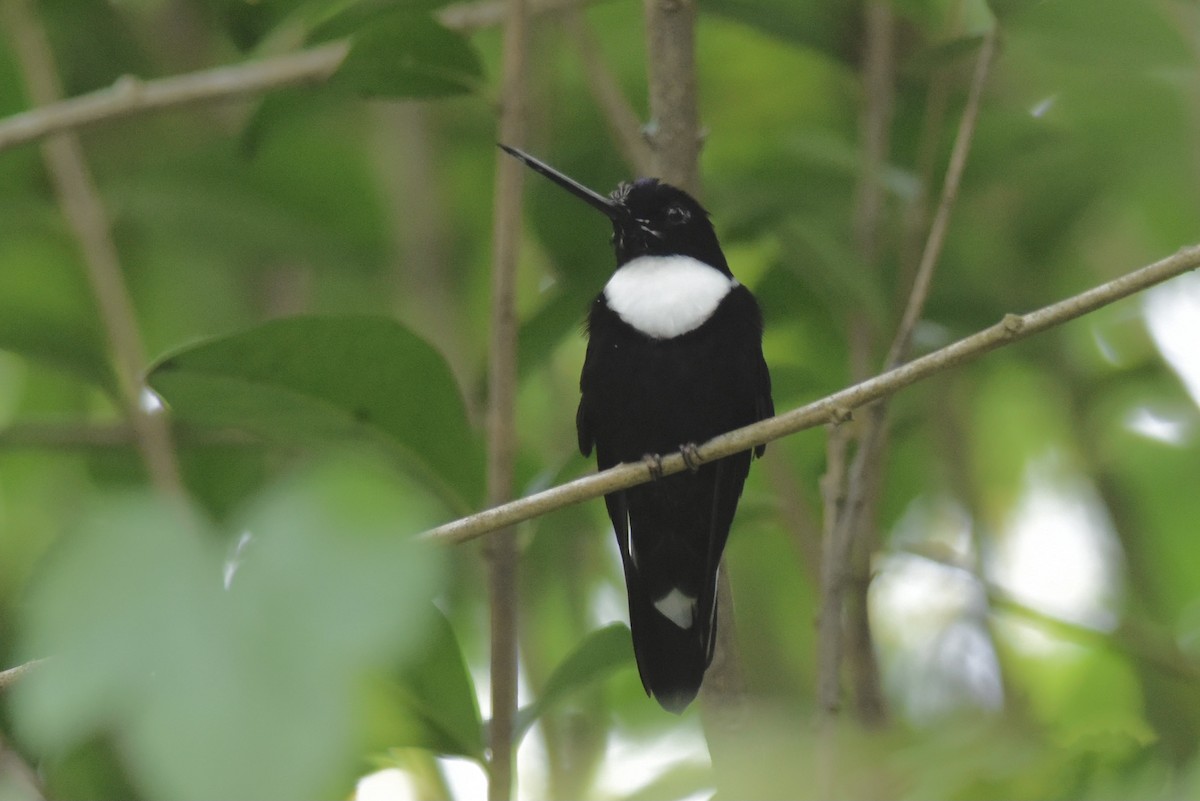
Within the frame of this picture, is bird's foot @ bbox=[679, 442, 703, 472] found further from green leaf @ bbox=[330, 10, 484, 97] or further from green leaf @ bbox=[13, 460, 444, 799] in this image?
green leaf @ bbox=[13, 460, 444, 799]

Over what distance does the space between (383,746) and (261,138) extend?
125 centimetres

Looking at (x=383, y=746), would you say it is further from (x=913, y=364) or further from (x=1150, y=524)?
(x=1150, y=524)

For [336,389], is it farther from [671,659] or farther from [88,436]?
[88,436]

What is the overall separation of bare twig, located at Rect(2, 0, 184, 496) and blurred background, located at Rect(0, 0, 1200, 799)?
42 millimetres

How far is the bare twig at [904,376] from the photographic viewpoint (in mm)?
1676

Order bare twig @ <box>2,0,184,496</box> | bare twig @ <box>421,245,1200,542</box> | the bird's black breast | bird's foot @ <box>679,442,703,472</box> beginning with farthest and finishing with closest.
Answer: the bird's black breast
bare twig @ <box>2,0,184,496</box>
bird's foot @ <box>679,442,703,472</box>
bare twig @ <box>421,245,1200,542</box>

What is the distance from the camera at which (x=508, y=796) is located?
6.46 feet

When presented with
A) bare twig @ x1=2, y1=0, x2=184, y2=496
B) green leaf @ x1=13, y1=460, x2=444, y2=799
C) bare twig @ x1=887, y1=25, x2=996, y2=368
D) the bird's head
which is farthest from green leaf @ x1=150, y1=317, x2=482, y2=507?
green leaf @ x1=13, y1=460, x2=444, y2=799

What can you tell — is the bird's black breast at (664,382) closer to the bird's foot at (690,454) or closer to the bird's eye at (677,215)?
the bird's foot at (690,454)

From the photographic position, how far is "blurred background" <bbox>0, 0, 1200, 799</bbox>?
6.96ft

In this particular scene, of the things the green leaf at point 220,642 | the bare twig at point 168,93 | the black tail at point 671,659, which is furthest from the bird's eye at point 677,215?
the green leaf at point 220,642

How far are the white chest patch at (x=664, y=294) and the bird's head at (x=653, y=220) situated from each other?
0.04 meters

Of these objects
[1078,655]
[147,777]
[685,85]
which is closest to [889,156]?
[685,85]

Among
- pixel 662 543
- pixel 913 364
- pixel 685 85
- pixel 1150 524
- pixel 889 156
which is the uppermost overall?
pixel 889 156
